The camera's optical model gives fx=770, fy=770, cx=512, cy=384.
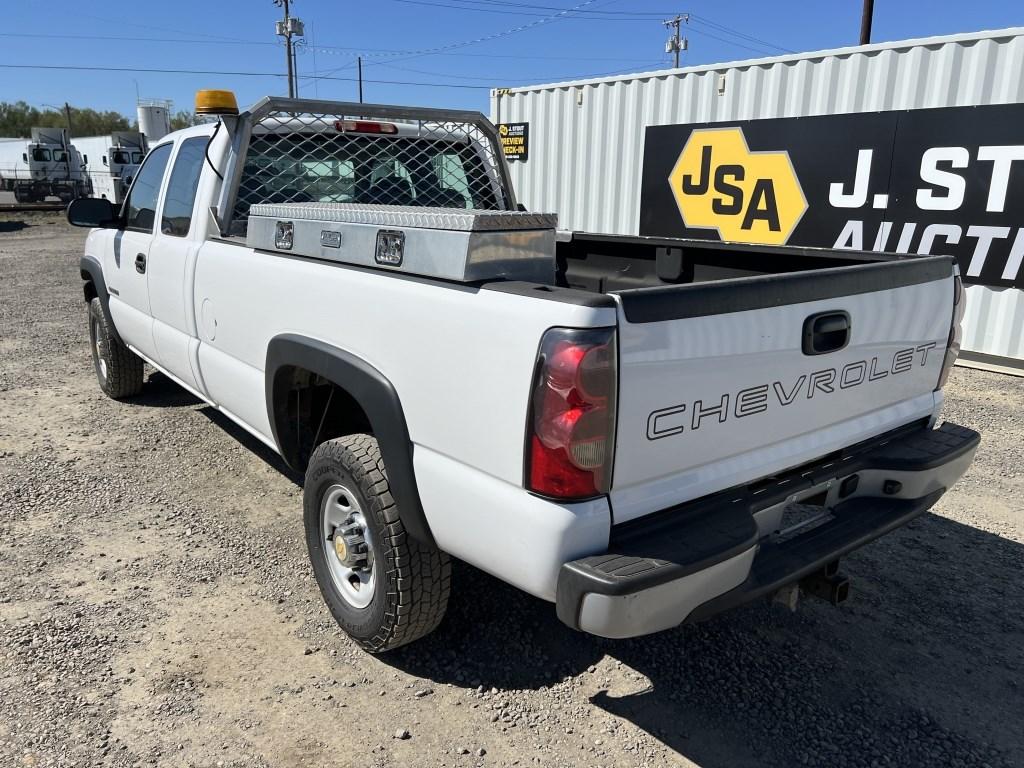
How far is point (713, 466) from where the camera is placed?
223cm

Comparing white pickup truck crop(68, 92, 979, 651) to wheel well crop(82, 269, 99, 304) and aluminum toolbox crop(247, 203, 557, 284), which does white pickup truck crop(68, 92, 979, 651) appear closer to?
aluminum toolbox crop(247, 203, 557, 284)

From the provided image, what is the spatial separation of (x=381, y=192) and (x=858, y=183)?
5.63m

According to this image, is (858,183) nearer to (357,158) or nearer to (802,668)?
(357,158)

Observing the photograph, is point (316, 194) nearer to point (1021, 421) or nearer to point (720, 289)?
point (720, 289)

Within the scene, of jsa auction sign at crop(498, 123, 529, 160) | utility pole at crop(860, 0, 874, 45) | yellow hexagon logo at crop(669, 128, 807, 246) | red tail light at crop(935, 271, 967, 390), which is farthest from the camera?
utility pole at crop(860, 0, 874, 45)

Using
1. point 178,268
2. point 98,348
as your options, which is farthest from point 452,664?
point 98,348

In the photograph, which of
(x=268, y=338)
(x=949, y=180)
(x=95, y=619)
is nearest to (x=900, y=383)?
(x=268, y=338)

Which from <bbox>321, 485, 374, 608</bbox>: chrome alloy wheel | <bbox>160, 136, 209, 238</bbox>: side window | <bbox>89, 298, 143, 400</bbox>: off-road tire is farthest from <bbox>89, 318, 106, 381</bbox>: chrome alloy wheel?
<bbox>321, 485, 374, 608</bbox>: chrome alloy wheel

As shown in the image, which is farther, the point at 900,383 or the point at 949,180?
the point at 949,180

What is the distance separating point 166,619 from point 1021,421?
5.83 meters

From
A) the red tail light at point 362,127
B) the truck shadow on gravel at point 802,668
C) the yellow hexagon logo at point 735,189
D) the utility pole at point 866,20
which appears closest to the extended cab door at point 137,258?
the red tail light at point 362,127

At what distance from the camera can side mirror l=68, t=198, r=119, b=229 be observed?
471 centimetres

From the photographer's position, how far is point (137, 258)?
4504 millimetres

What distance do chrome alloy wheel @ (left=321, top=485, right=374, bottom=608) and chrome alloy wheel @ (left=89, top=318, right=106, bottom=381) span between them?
370 centimetres
